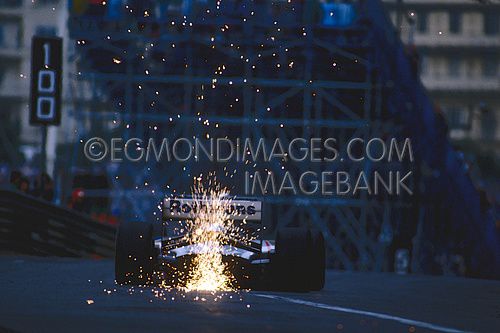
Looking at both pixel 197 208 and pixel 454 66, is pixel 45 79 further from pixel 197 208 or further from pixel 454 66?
pixel 454 66

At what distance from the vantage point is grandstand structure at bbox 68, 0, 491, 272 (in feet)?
154

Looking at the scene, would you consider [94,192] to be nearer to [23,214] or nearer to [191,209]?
[23,214]

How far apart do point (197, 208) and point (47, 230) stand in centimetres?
1524

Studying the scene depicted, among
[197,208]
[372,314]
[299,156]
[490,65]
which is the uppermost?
[490,65]

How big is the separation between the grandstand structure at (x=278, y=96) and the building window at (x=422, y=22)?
4298 cm

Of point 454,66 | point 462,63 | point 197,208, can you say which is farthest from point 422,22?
point 197,208

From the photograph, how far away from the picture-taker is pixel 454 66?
93.4 m

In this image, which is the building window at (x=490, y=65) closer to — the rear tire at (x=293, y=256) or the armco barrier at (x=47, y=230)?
the armco barrier at (x=47, y=230)

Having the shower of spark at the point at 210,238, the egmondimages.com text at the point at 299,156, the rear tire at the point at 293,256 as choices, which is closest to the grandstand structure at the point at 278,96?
the egmondimages.com text at the point at 299,156

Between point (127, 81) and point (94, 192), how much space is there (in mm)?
3117

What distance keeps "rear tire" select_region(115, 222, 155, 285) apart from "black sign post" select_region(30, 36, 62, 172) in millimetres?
18146

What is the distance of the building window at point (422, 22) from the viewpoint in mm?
93500

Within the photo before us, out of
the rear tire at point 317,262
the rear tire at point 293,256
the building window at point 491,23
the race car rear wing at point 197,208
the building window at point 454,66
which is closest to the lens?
the rear tire at point 293,256

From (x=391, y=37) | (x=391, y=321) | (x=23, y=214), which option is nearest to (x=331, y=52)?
(x=391, y=37)
